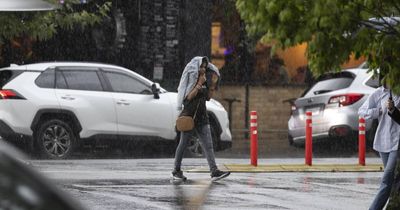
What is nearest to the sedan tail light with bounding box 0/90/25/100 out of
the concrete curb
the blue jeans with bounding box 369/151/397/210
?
the concrete curb

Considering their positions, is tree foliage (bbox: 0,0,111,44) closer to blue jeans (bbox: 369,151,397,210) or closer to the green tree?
the green tree

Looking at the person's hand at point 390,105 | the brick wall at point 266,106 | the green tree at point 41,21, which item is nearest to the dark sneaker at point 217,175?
the person's hand at point 390,105

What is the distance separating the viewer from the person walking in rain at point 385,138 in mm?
9312

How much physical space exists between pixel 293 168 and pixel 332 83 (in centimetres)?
417

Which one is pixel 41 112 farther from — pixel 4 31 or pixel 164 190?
pixel 164 190

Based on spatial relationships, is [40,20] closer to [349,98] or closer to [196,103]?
[349,98]

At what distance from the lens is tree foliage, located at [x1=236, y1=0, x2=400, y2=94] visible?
622 centimetres

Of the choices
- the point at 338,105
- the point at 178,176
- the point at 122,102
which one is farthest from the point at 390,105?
the point at 338,105

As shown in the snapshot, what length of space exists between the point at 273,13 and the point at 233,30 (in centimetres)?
1841

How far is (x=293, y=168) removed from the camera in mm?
15406

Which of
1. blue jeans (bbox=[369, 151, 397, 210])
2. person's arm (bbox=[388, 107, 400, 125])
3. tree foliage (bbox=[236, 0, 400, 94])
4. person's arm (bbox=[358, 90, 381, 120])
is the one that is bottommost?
blue jeans (bbox=[369, 151, 397, 210])

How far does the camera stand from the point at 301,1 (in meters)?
6.32

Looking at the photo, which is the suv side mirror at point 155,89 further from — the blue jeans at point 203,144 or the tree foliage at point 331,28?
the tree foliage at point 331,28

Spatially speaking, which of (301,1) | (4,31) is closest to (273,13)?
(301,1)
